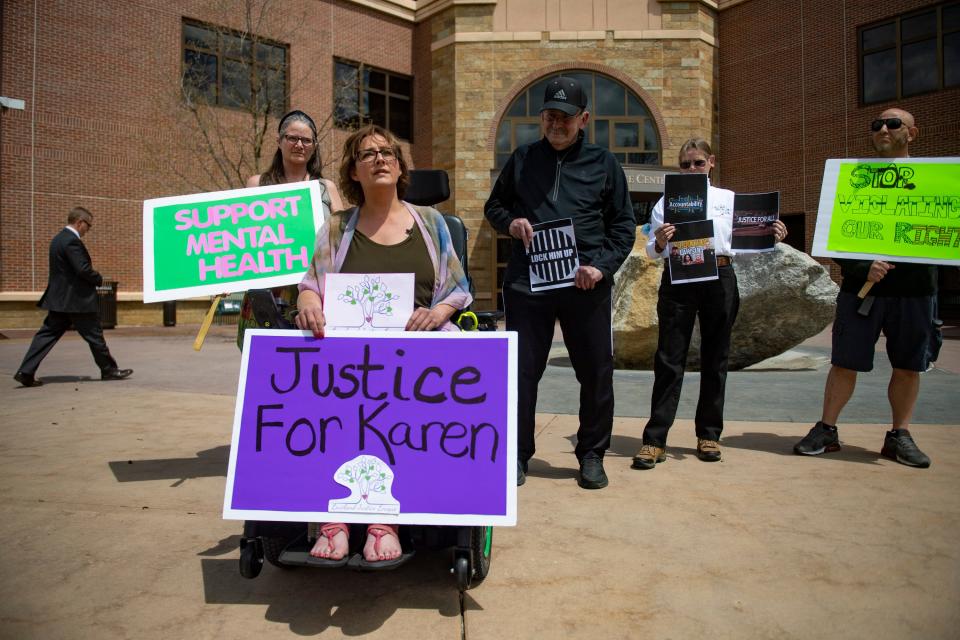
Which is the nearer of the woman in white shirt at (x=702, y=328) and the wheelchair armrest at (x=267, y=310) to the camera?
the wheelchair armrest at (x=267, y=310)

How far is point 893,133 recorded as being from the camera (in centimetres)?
392

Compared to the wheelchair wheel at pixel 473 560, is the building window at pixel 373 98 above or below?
above

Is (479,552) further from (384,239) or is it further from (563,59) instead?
(563,59)

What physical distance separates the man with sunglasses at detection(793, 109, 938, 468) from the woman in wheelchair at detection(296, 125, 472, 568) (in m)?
2.60

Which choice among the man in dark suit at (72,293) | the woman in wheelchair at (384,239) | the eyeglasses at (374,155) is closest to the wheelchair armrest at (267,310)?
the woman in wheelchair at (384,239)

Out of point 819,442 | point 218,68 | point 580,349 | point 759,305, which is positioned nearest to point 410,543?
point 580,349

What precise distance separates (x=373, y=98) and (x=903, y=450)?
20963 millimetres

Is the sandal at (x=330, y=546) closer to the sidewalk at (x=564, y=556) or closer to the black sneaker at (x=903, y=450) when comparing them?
the sidewalk at (x=564, y=556)

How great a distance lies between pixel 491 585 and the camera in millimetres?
2312

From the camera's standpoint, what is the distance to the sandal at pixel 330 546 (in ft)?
6.74

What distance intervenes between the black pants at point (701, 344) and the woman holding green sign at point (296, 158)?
195 cm

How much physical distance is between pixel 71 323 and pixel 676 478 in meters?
6.81

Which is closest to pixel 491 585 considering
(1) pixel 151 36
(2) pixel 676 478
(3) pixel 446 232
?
(3) pixel 446 232

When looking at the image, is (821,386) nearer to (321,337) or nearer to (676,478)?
(676,478)
